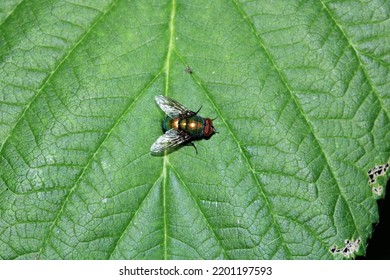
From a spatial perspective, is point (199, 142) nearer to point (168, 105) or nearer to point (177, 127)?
point (177, 127)

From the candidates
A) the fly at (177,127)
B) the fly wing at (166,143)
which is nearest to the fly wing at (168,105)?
the fly at (177,127)

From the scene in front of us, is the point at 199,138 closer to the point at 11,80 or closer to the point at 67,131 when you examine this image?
the point at 67,131

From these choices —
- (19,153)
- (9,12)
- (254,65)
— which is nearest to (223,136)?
(254,65)

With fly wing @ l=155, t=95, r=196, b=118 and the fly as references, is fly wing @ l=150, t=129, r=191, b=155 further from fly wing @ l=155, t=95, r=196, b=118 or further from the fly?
fly wing @ l=155, t=95, r=196, b=118

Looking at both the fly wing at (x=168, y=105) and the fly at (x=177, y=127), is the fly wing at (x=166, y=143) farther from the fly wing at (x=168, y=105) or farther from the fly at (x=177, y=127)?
Result: the fly wing at (x=168, y=105)

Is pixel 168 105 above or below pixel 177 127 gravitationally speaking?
above

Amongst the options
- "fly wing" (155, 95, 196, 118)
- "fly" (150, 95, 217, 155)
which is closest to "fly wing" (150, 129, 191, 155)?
"fly" (150, 95, 217, 155)

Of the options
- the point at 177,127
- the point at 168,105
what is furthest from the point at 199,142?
the point at 168,105
